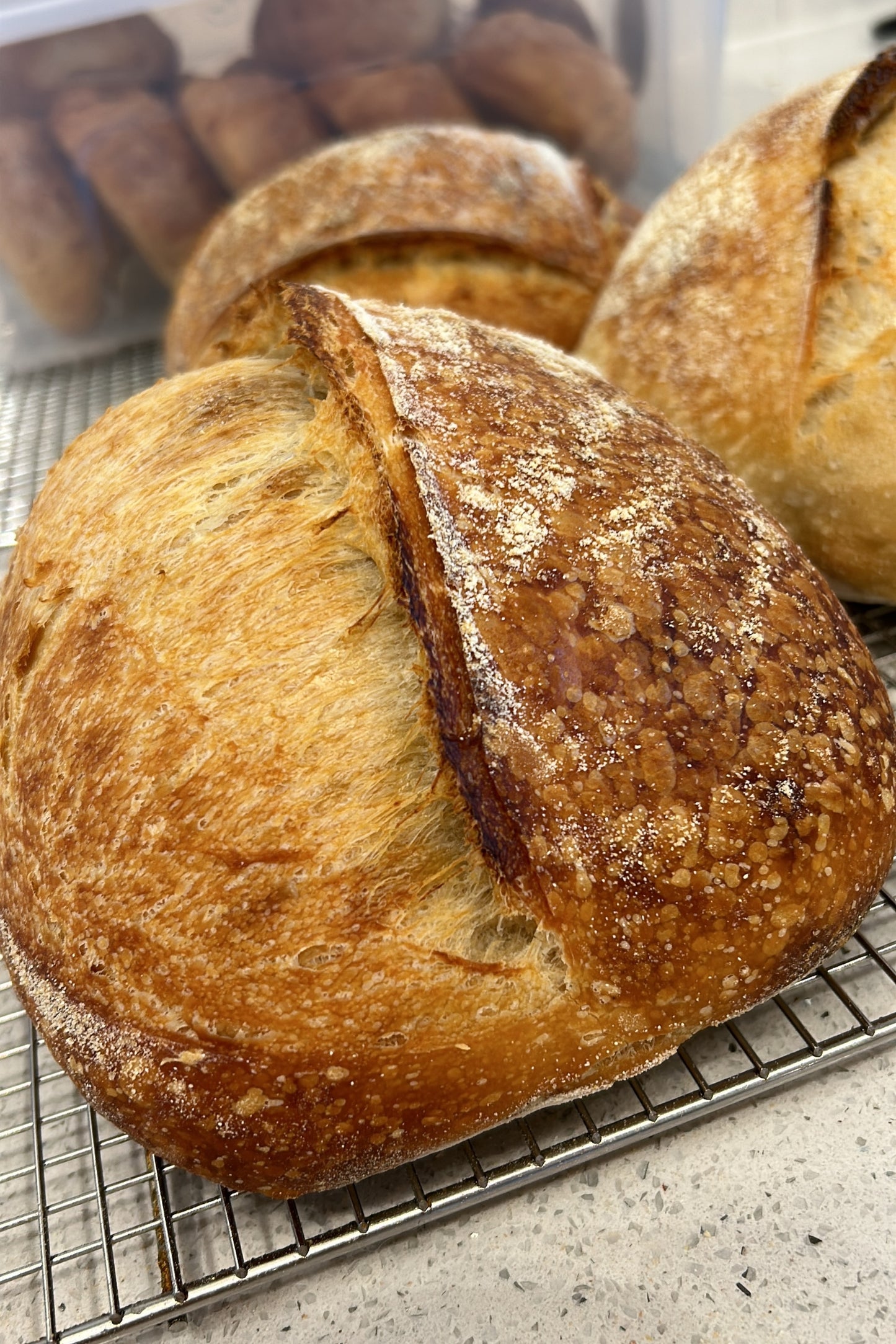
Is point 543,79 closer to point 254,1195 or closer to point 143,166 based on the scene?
point 143,166

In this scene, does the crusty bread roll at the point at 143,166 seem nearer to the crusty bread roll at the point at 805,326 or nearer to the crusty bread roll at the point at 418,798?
the crusty bread roll at the point at 805,326

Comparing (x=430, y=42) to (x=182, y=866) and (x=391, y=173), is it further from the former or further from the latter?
(x=182, y=866)

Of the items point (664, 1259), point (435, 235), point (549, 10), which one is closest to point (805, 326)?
point (435, 235)

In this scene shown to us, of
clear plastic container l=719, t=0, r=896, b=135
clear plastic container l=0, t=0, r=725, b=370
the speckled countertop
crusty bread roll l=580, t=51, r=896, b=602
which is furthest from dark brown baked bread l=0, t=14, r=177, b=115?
the speckled countertop

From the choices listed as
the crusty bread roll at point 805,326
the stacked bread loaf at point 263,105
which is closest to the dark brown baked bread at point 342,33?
the stacked bread loaf at point 263,105

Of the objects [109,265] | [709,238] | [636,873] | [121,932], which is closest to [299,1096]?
[121,932]

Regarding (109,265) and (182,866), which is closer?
(182,866)
